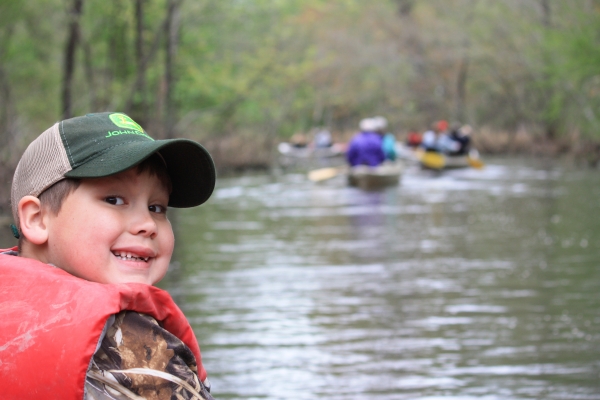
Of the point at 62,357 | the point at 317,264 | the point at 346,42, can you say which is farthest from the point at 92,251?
the point at 346,42

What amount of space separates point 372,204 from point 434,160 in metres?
12.2

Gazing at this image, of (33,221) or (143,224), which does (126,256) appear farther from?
(33,221)

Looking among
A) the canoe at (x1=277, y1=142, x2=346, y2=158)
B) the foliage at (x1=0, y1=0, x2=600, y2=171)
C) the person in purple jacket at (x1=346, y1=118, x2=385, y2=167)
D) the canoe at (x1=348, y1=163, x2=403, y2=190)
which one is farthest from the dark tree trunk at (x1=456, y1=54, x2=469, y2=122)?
the canoe at (x1=348, y1=163, x2=403, y2=190)

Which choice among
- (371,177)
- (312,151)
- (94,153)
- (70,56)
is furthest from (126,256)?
(312,151)

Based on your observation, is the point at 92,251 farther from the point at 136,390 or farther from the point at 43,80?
the point at 43,80

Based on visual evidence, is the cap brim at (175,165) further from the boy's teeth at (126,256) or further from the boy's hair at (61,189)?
the boy's teeth at (126,256)

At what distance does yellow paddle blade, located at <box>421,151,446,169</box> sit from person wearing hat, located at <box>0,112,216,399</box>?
28.0 metres

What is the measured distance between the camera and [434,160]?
29562 mm

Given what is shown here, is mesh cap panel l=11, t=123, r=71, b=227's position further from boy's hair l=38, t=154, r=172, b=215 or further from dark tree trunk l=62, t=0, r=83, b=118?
dark tree trunk l=62, t=0, r=83, b=118

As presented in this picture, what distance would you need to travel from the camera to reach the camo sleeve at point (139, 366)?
1515 mm

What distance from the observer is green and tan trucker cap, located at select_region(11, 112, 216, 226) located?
163 centimetres

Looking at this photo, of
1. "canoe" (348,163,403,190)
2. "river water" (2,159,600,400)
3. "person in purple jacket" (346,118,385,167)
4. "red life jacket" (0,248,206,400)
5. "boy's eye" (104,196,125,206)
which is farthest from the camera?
"person in purple jacket" (346,118,385,167)

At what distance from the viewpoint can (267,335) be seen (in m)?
6.52

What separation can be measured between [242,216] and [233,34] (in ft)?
60.1
